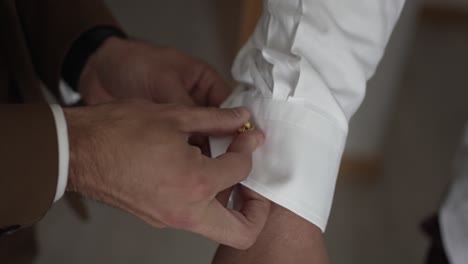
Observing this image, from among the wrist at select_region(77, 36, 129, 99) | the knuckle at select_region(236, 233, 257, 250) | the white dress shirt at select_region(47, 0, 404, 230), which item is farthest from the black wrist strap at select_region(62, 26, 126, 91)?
the knuckle at select_region(236, 233, 257, 250)

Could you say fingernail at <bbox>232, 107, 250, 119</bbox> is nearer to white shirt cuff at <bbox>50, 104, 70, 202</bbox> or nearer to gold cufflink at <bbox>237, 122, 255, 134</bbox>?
gold cufflink at <bbox>237, 122, 255, 134</bbox>

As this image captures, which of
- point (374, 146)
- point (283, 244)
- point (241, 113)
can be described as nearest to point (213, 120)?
point (241, 113)

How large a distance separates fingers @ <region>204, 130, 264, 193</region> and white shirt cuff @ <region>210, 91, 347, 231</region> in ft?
0.06

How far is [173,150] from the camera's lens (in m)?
0.51

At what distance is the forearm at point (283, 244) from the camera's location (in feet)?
1.97

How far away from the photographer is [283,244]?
0.60 metres

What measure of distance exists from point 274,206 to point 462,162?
330 millimetres

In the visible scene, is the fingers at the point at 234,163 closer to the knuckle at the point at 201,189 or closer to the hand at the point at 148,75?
the knuckle at the point at 201,189

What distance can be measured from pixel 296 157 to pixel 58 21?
15.6 inches

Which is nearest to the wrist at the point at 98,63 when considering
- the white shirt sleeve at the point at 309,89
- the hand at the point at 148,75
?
the hand at the point at 148,75

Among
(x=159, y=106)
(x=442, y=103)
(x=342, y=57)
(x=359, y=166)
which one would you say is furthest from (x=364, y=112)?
(x=159, y=106)

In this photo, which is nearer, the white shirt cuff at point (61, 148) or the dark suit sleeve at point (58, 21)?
the white shirt cuff at point (61, 148)

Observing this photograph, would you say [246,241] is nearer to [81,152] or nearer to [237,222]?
[237,222]

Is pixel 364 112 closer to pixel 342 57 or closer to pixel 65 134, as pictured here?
pixel 342 57
